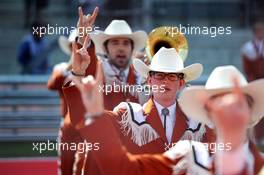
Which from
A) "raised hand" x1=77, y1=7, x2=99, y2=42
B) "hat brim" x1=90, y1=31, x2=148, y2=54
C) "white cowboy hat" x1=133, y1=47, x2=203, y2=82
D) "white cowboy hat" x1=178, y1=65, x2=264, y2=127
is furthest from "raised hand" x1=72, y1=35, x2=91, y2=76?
"hat brim" x1=90, y1=31, x2=148, y2=54

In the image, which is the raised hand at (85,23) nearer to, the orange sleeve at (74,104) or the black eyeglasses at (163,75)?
the black eyeglasses at (163,75)

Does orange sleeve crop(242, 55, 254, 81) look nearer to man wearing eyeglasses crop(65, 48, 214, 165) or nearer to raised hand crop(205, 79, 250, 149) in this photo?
man wearing eyeglasses crop(65, 48, 214, 165)

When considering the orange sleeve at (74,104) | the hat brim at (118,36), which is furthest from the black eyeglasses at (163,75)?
the hat brim at (118,36)

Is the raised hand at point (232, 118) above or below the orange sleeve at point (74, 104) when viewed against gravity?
above

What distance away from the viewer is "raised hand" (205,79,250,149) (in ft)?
5.35

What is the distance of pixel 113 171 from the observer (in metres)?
Result: 1.84

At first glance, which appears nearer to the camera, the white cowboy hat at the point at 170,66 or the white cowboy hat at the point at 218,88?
the white cowboy hat at the point at 218,88

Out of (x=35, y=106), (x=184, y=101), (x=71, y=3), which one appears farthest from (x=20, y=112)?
(x=184, y=101)

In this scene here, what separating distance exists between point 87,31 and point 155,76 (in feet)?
0.78

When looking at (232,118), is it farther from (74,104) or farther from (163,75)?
(163,75)

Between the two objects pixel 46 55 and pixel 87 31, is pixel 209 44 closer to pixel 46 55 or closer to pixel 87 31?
pixel 46 55

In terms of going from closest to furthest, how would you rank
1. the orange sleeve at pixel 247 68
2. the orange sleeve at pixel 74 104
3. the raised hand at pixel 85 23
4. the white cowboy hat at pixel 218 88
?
1. the white cowboy hat at pixel 218 88
2. the orange sleeve at pixel 74 104
3. the raised hand at pixel 85 23
4. the orange sleeve at pixel 247 68

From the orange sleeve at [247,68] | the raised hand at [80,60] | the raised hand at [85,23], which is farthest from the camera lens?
the orange sleeve at [247,68]

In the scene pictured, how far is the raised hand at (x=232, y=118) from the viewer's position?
64.2 inches
